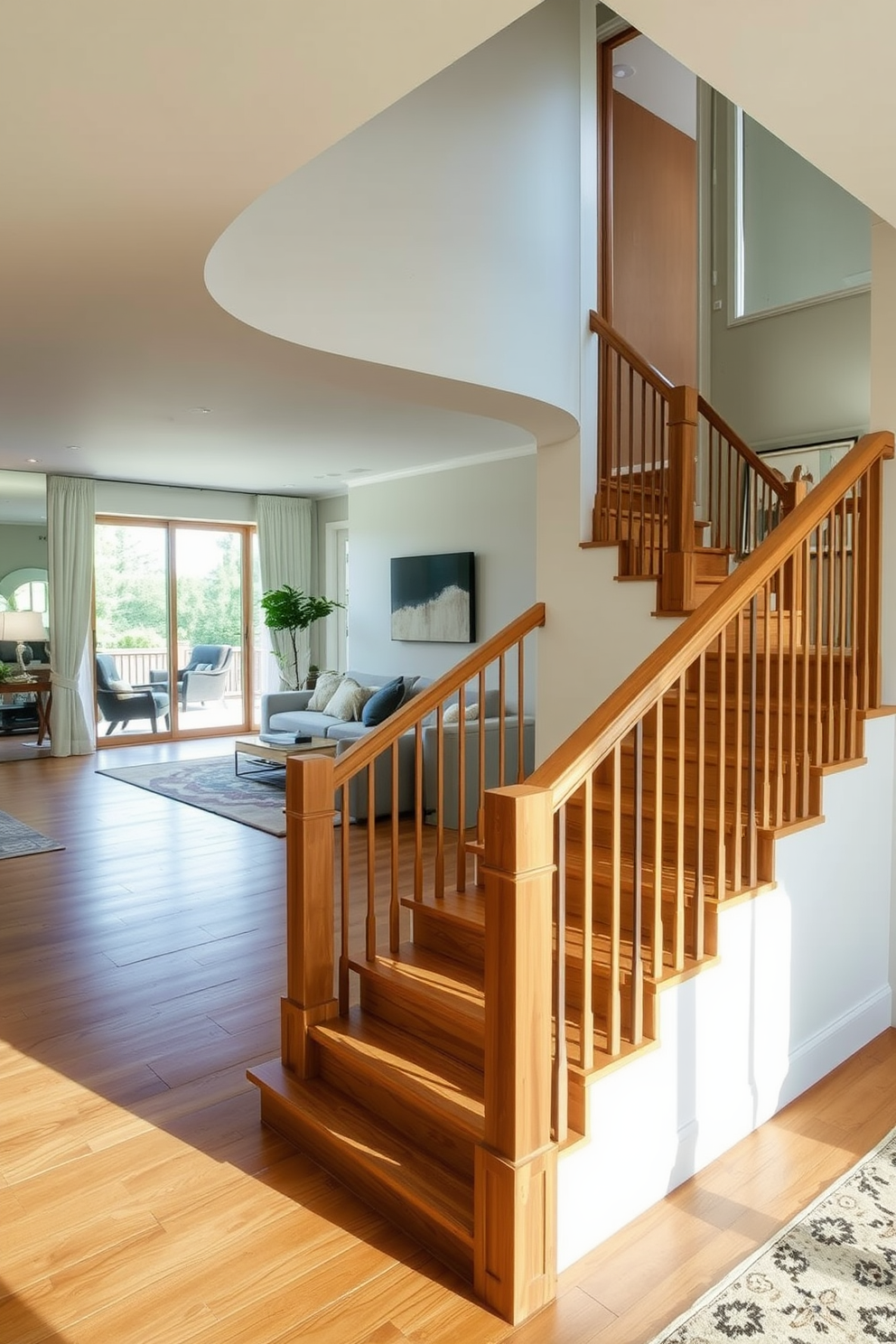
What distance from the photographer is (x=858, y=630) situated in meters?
3.16

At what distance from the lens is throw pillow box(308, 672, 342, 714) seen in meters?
8.48

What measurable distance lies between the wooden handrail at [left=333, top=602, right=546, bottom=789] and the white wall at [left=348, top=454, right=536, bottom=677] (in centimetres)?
392

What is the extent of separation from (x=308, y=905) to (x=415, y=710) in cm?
70

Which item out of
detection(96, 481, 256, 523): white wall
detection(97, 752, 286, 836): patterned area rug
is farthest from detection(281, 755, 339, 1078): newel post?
detection(96, 481, 256, 523): white wall

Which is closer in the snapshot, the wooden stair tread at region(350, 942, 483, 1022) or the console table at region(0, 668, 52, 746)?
the wooden stair tread at region(350, 942, 483, 1022)

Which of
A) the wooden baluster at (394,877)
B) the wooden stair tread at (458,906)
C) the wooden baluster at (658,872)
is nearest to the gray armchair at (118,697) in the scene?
the wooden stair tread at (458,906)

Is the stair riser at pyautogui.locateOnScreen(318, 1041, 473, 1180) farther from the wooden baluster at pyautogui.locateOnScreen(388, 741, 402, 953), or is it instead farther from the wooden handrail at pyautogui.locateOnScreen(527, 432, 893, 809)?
the wooden handrail at pyautogui.locateOnScreen(527, 432, 893, 809)

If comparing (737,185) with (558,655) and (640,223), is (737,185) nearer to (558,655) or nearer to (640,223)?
(640,223)

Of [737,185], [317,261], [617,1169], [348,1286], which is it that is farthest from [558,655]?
[737,185]

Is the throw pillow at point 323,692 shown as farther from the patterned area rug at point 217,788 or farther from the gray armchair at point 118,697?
the gray armchair at point 118,697

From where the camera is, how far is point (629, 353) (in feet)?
13.2

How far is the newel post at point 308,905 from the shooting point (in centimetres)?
256

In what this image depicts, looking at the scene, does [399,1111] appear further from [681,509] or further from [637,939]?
[681,509]

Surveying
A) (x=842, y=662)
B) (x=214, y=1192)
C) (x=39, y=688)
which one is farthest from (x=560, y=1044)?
(x=39, y=688)
